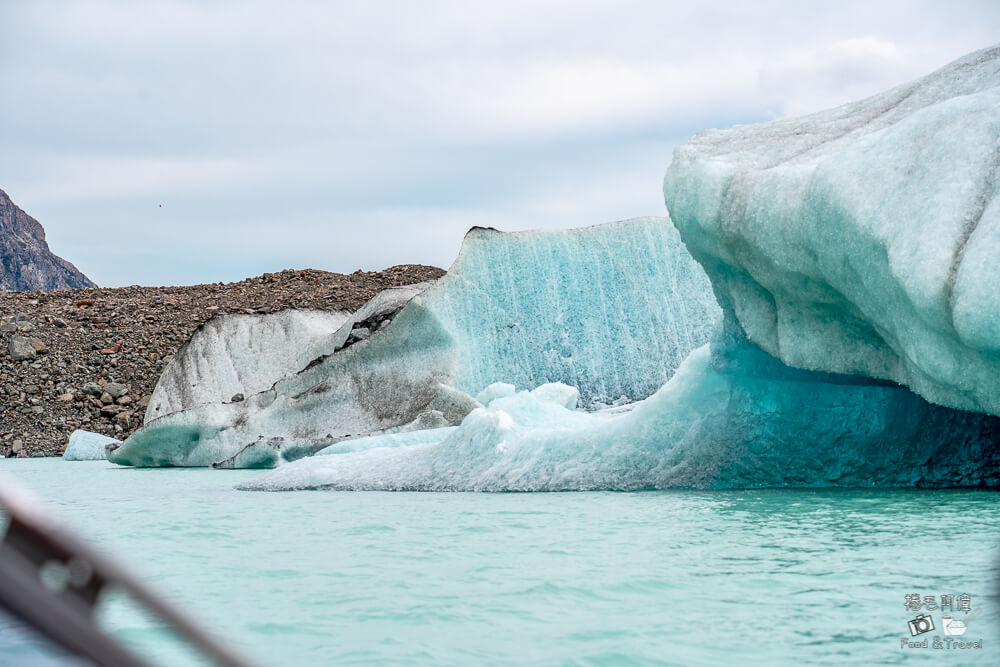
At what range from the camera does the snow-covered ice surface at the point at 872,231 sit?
420cm

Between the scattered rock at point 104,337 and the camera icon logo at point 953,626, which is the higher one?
the scattered rock at point 104,337

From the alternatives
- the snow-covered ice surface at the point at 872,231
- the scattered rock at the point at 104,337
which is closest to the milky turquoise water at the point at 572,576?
the snow-covered ice surface at the point at 872,231

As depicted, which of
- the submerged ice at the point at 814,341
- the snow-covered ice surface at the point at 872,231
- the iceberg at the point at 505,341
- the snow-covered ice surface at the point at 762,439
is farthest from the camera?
the iceberg at the point at 505,341

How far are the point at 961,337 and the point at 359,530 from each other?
2.79 metres

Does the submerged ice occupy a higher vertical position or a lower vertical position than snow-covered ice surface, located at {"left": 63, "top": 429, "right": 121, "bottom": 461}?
higher

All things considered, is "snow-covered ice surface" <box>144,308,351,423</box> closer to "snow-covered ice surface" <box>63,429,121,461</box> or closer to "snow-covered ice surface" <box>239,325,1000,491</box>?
"snow-covered ice surface" <box>63,429,121,461</box>

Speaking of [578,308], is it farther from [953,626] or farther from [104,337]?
[104,337]

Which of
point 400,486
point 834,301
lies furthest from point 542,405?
point 834,301

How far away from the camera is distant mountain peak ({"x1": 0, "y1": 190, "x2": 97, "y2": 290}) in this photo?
44406 mm

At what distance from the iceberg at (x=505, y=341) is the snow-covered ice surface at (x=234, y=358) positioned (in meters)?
2.07

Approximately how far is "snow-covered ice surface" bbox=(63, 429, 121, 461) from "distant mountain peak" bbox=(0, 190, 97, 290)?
1347 inches

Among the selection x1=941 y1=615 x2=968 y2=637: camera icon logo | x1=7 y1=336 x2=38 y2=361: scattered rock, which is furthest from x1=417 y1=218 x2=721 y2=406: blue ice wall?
x1=7 y1=336 x2=38 y2=361: scattered rock

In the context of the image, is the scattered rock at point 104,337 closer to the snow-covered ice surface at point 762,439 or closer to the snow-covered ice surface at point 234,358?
the snow-covered ice surface at point 234,358

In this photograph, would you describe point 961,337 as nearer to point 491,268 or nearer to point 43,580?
point 43,580
